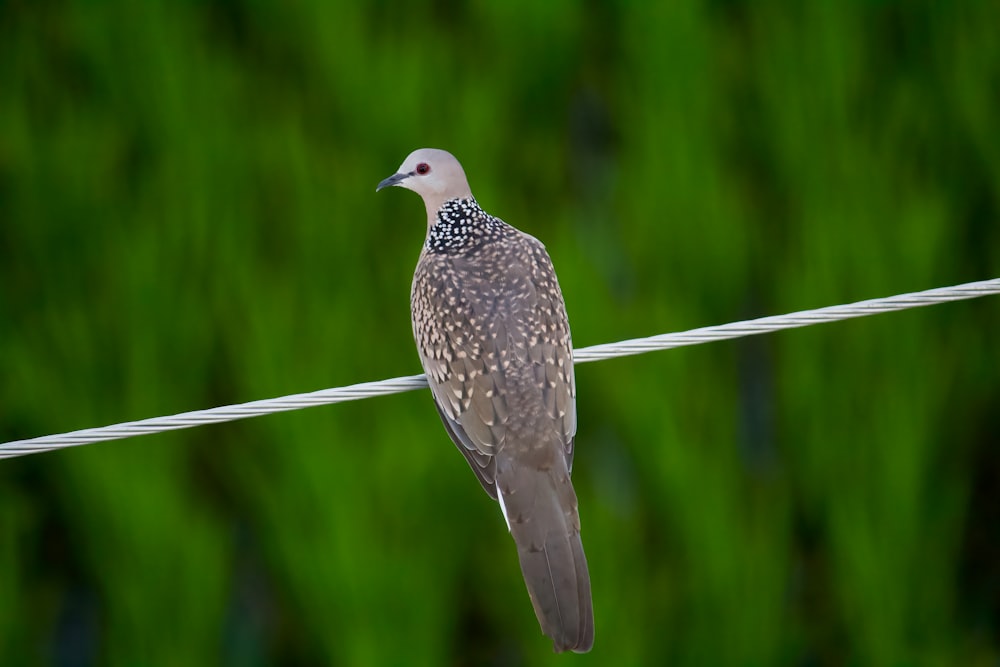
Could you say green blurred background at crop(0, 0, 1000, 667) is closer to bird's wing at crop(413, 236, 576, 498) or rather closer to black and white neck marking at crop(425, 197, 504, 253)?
black and white neck marking at crop(425, 197, 504, 253)

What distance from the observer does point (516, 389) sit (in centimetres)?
293

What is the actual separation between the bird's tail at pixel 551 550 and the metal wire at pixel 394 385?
311 mm

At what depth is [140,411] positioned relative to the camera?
4.61 meters

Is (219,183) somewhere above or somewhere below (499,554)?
above

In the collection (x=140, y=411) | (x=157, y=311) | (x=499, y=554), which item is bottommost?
(x=499, y=554)

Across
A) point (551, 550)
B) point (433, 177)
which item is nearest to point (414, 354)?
point (433, 177)

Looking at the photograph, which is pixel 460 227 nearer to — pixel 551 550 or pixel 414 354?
pixel 551 550

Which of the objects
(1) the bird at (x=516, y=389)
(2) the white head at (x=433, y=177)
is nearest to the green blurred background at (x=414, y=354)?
(2) the white head at (x=433, y=177)

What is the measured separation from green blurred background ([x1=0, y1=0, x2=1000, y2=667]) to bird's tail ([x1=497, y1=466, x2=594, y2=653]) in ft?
5.68

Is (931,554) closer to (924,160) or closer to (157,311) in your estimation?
(924,160)

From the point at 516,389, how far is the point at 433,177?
90cm

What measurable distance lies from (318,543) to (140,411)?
857 millimetres

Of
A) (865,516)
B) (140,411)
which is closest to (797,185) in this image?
(865,516)

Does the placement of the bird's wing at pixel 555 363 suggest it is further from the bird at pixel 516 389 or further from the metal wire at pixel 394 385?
the metal wire at pixel 394 385
